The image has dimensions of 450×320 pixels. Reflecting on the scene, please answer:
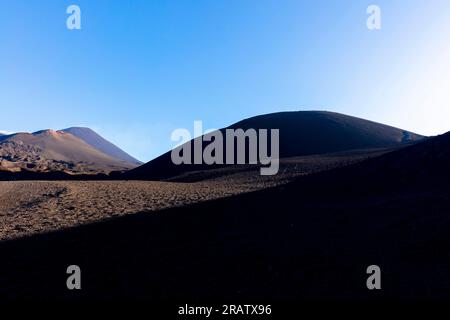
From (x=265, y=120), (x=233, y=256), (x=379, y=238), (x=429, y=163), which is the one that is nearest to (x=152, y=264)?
(x=233, y=256)

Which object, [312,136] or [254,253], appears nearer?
[254,253]

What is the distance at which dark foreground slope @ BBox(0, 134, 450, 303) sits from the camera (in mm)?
7734

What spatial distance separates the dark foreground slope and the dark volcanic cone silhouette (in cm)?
5031

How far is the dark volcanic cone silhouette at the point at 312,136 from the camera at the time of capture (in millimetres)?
71438

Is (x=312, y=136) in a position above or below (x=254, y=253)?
above

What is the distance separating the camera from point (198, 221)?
1536 cm

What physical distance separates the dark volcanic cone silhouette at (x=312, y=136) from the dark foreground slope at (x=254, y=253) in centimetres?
5031

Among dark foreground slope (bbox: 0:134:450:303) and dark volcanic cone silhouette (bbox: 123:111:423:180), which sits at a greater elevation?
dark volcanic cone silhouette (bbox: 123:111:423:180)

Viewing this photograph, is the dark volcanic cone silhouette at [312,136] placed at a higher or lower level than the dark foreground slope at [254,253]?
higher

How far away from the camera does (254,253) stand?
10375mm

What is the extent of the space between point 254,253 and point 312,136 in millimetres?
72650

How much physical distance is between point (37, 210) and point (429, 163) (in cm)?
2196
